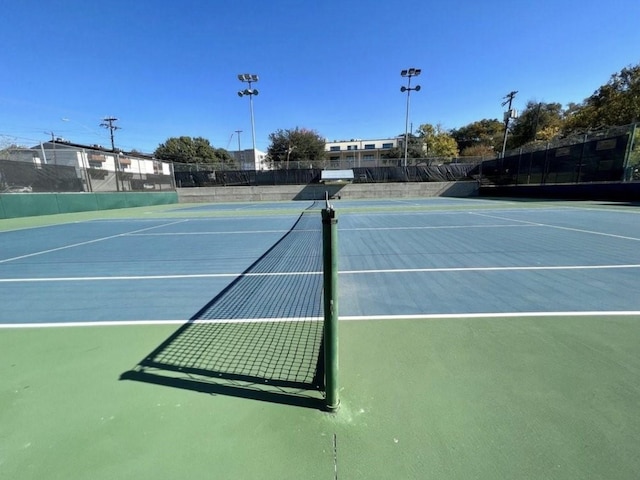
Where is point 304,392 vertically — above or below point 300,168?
below

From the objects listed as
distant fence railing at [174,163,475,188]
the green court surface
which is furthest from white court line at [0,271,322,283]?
distant fence railing at [174,163,475,188]

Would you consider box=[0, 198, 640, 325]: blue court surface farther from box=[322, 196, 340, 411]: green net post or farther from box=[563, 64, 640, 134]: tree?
box=[563, 64, 640, 134]: tree

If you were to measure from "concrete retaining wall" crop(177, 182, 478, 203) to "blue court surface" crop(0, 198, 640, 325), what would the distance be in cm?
2147

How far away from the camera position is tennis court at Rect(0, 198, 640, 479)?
5.26 feet

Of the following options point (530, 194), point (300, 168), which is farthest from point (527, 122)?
point (300, 168)

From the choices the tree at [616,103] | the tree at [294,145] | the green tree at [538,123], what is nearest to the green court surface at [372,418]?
the tree at [616,103]

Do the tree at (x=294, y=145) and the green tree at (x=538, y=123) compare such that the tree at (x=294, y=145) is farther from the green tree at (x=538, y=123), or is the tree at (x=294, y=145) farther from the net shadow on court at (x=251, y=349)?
the net shadow on court at (x=251, y=349)

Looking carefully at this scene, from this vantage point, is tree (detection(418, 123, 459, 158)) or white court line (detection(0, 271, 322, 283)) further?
tree (detection(418, 123, 459, 158))

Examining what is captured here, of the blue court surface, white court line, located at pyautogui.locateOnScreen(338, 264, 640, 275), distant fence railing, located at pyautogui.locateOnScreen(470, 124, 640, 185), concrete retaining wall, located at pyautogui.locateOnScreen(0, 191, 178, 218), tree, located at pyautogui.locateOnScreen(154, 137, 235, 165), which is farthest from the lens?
tree, located at pyautogui.locateOnScreen(154, 137, 235, 165)

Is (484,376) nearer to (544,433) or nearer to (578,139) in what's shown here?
(544,433)

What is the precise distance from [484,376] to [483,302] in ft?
5.37

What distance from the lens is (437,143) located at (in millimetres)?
60656

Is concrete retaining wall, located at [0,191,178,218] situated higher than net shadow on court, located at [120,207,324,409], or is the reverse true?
concrete retaining wall, located at [0,191,178,218]

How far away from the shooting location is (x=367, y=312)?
3480mm
